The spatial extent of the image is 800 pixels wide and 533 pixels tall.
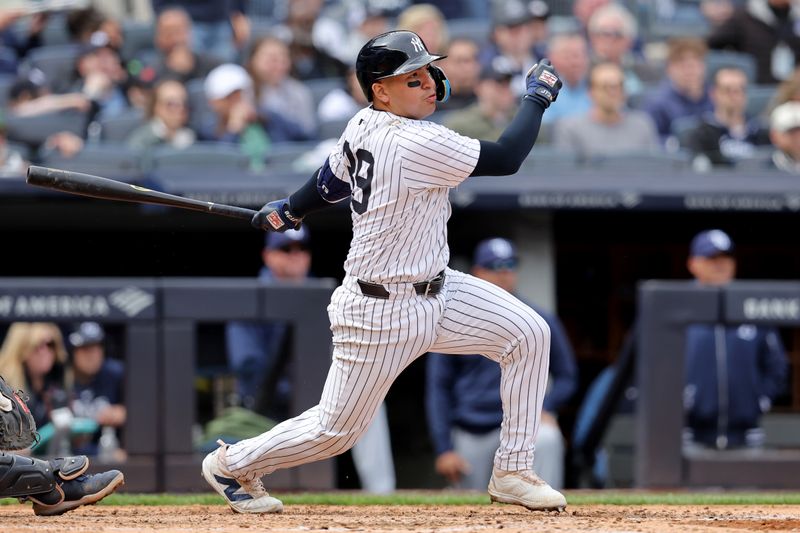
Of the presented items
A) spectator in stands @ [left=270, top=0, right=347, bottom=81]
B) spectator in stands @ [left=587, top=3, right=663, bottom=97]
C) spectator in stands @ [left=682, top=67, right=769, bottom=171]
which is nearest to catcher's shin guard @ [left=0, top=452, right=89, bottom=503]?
spectator in stands @ [left=682, top=67, right=769, bottom=171]

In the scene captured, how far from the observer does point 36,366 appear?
6445 mm

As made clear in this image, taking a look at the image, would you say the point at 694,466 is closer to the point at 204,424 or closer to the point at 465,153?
the point at 204,424

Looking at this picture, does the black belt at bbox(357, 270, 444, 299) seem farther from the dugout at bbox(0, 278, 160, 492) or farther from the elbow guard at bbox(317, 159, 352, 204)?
the dugout at bbox(0, 278, 160, 492)

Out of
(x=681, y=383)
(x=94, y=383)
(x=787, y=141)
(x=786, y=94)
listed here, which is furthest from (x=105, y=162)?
(x=786, y=94)

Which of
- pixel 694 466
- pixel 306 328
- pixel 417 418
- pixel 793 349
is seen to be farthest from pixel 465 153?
pixel 793 349

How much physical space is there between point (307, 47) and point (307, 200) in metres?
4.39

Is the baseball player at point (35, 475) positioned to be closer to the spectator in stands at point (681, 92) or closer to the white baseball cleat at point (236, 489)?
the white baseball cleat at point (236, 489)

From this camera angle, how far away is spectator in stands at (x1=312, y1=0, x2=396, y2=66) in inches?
340

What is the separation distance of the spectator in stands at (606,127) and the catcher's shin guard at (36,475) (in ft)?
12.6

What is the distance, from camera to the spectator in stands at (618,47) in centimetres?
831

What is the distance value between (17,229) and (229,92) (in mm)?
1381

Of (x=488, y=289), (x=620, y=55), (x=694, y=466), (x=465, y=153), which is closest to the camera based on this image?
(x=465, y=153)

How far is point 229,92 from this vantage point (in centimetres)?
749

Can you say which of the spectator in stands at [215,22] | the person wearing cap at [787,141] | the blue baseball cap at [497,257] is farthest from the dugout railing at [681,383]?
the spectator in stands at [215,22]
